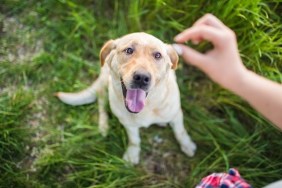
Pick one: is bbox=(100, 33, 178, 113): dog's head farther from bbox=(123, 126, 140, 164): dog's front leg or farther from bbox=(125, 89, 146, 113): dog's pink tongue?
bbox=(123, 126, 140, 164): dog's front leg

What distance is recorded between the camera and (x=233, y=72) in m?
2.04

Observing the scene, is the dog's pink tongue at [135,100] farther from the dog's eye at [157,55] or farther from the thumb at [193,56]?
the thumb at [193,56]

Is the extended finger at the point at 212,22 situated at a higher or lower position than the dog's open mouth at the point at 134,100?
higher

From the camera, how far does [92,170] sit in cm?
243

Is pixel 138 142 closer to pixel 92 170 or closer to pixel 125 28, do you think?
pixel 92 170

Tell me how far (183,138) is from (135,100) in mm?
677

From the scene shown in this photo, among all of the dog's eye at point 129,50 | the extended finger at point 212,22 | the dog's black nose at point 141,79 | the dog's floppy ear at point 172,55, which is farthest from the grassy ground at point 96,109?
the dog's black nose at point 141,79

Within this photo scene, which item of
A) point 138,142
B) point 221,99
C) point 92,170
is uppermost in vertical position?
point 221,99

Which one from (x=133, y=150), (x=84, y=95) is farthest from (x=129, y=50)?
(x=133, y=150)

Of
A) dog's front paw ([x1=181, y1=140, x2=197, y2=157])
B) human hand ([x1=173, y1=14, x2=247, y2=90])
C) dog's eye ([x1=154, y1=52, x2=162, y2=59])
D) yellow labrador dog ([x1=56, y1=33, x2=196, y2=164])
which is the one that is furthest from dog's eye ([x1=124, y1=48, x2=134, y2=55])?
dog's front paw ([x1=181, y1=140, x2=197, y2=157])

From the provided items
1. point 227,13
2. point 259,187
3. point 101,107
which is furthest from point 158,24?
point 259,187

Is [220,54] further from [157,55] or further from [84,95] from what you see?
[84,95]

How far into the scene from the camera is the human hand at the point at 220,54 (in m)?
2.04

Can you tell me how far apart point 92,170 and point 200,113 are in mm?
772
